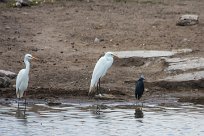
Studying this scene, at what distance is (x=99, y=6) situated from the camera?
2594cm

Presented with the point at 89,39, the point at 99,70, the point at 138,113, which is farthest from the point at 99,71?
the point at 89,39

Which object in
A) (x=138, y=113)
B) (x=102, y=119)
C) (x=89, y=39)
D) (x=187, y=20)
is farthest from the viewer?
(x=187, y=20)

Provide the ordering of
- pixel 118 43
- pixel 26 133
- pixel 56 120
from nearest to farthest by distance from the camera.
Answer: pixel 26 133 < pixel 56 120 < pixel 118 43

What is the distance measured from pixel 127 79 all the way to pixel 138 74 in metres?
0.48

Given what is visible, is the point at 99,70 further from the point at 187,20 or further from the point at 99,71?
the point at 187,20

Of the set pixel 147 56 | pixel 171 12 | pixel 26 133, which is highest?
pixel 171 12

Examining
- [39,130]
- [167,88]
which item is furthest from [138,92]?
[39,130]

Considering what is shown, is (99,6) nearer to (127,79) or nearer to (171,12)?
(171,12)

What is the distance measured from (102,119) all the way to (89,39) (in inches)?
303

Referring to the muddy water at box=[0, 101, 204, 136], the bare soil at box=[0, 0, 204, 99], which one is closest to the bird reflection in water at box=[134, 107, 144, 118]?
the muddy water at box=[0, 101, 204, 136]

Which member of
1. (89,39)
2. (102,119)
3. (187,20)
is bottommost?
(102,119)

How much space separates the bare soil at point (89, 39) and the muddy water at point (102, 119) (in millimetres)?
1027

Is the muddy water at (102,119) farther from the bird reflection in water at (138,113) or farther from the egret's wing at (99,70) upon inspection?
the egret's wing at (99,70)

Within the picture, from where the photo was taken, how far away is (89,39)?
815 inches
